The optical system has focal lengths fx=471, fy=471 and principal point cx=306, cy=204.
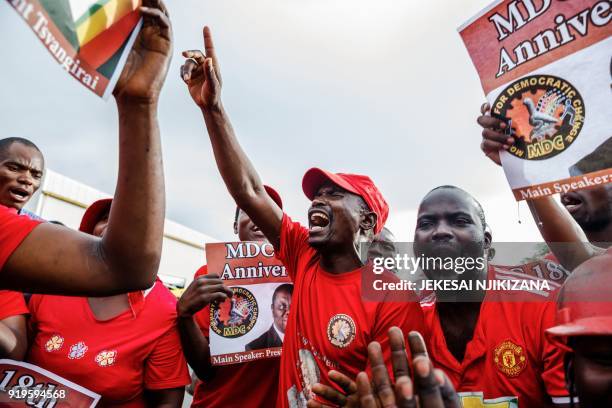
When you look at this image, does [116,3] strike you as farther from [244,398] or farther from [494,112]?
[244,398]

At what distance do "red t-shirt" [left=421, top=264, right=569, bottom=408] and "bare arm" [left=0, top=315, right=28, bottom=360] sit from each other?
211 centimetres

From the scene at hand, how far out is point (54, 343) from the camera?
2.46 metres

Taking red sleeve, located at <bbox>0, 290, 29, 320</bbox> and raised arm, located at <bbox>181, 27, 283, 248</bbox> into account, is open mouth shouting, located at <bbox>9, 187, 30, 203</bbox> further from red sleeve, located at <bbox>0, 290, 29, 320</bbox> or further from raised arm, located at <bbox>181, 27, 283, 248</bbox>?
raised arm, located at <bbox>181, 27, 283, 248</bbox>

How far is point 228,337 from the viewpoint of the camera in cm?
295

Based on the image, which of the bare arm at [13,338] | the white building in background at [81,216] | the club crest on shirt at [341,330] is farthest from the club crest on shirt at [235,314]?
the white building in background at [81,216]

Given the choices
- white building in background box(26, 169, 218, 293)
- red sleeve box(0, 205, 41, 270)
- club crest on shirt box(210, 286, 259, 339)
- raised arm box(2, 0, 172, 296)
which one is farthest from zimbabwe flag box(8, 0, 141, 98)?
white building in background box(26, 169, 218, 293)

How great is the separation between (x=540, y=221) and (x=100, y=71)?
2.30 meters

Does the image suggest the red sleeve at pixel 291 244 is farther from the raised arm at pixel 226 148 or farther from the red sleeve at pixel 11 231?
the red sleeve at pixel 11 231

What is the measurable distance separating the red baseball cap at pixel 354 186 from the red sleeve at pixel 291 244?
0.30 meters

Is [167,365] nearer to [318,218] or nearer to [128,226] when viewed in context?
[318,218]

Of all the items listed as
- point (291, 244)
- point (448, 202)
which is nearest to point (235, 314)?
point (291, 244)

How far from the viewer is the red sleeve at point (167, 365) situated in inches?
101

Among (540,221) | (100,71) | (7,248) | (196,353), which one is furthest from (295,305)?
(100,71)

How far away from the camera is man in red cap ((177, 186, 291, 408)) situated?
2.84 m
